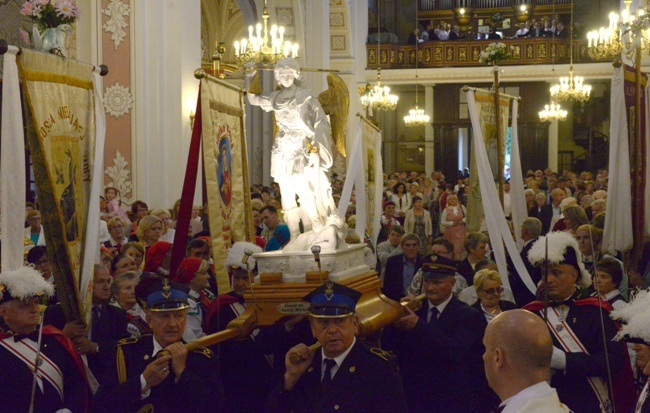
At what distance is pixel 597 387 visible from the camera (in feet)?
15.7

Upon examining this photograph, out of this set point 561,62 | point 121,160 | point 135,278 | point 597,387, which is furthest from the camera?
point 561,62

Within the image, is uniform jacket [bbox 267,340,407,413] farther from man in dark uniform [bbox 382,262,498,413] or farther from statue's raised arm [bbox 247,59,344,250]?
statue's raised arm [bbox 247,59,344,250]

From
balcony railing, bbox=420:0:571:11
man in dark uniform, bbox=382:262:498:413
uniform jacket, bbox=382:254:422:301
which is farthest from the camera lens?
balcony railing, bbox=420:0:571:11

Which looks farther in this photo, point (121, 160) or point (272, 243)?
point (121, 160)

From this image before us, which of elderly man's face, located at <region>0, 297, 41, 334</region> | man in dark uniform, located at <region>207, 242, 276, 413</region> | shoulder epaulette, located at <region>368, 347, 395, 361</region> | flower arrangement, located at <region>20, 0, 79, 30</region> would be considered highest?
flower arrangement, located at <region>20, 0, 79, 30</region>

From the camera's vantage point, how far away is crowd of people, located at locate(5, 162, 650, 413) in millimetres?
4094

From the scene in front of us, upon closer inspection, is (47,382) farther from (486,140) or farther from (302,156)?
(486,140)

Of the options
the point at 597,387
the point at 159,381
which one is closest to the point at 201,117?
the point at 159,381

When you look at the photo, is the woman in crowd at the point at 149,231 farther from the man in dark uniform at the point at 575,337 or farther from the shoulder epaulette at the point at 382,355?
the shoulder epaulette at the point at 382,355

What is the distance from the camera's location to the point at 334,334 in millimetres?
4223

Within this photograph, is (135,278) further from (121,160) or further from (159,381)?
(121,160)

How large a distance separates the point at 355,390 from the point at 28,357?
159 cm

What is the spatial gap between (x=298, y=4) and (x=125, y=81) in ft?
32.8

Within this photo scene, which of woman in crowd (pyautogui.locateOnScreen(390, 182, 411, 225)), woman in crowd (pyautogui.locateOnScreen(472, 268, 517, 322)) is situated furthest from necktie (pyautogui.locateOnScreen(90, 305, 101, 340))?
woman in crowd (pyautogui.locateOnScreen(390, 182, 411, 225))
